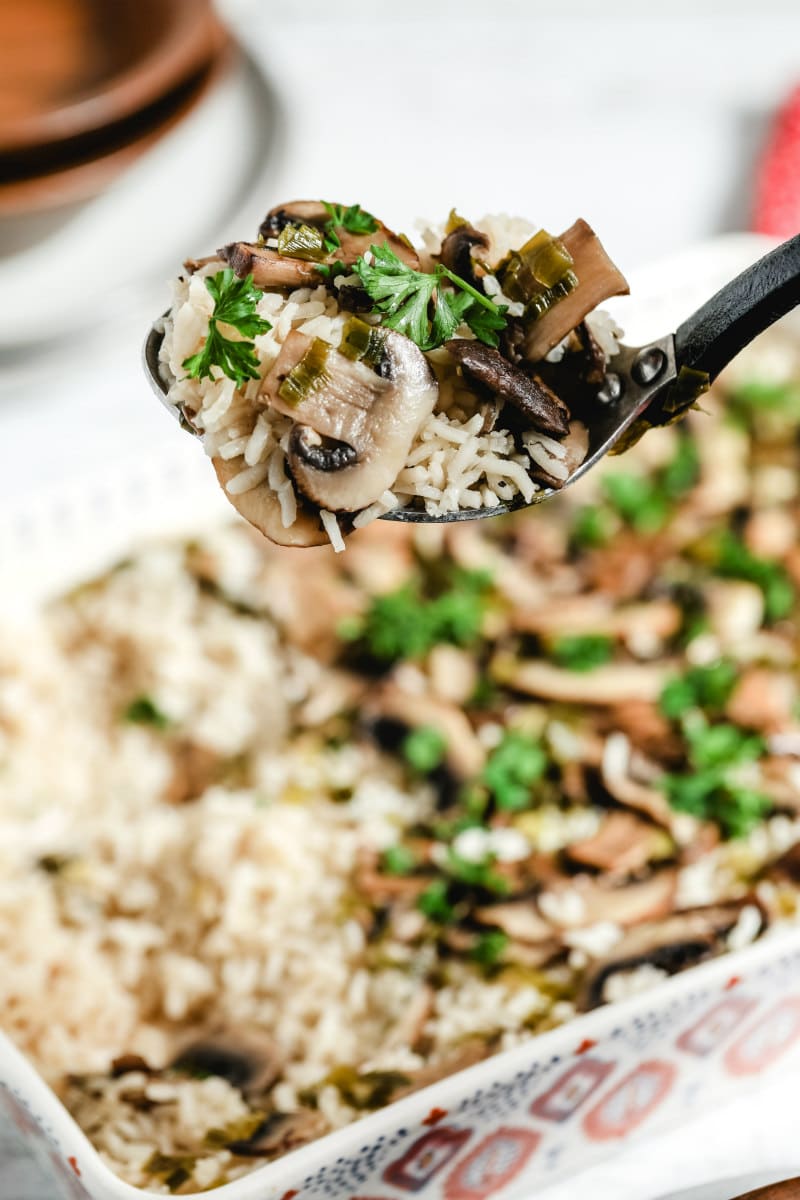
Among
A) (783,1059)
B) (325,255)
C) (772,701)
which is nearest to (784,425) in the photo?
(772,701)

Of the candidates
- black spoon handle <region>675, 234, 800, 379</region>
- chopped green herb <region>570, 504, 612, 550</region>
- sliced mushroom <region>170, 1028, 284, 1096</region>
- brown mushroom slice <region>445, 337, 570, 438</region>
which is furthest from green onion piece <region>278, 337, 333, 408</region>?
chopped green herb <region>570, 504, 612, 550</region>

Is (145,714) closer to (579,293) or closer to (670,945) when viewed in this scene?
(670,945)

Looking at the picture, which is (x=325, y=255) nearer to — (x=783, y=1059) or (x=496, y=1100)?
(x=496, y=1100)

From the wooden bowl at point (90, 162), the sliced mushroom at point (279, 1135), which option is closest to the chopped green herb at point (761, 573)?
the sliced mushroom at point (279, 1135)

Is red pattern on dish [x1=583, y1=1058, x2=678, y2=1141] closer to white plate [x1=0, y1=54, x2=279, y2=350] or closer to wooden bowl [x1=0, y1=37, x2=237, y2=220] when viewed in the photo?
white plate [x1=0, y1=54, x2=279, y2=350]

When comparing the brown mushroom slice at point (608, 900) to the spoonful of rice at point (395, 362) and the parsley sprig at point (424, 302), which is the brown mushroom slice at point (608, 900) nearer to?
the spoonful of rice at point (395, 362)
